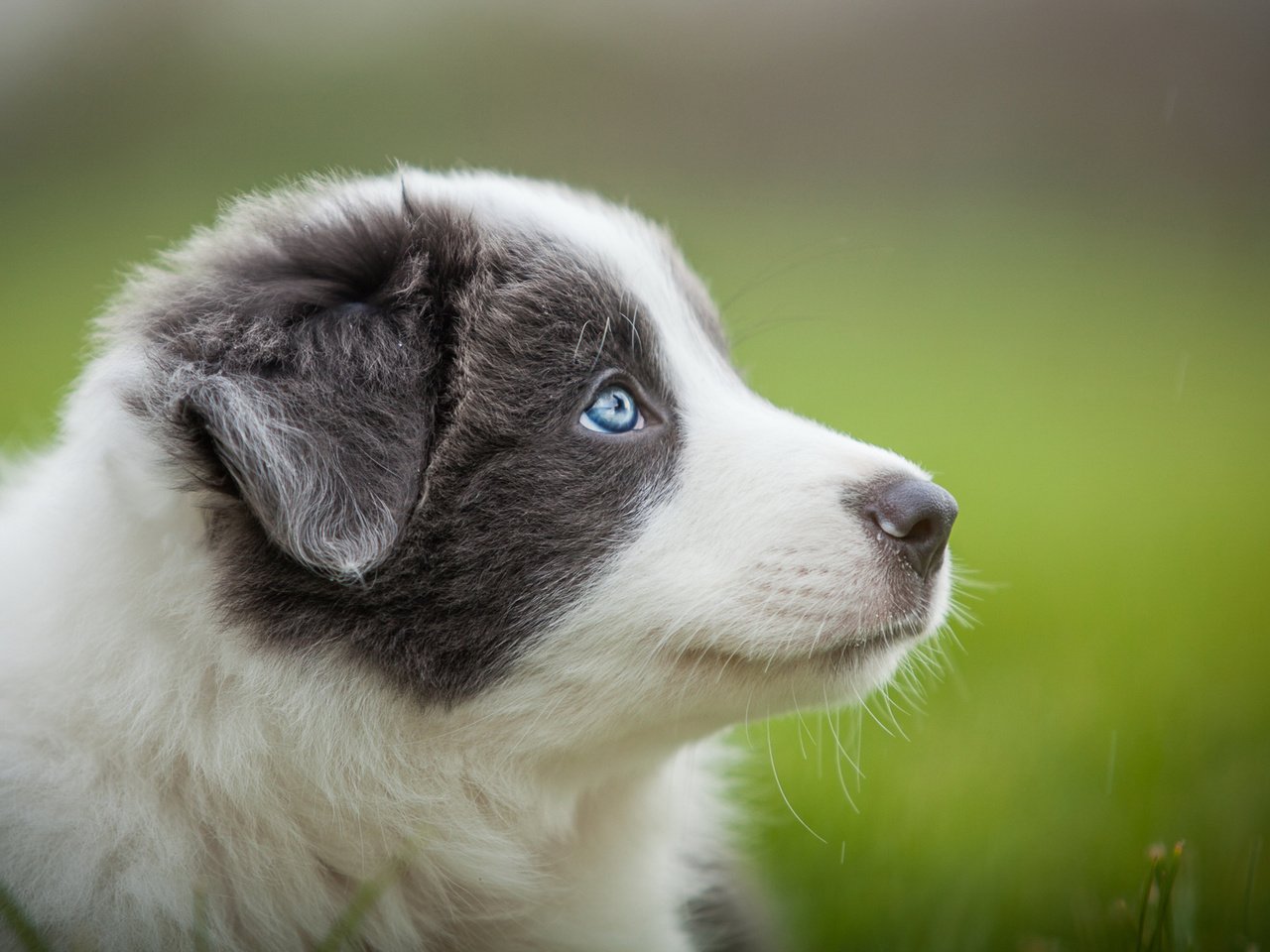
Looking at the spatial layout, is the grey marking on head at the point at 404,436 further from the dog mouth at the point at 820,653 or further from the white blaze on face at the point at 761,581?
the dog mouth at the point at 820,653

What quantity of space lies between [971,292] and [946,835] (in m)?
10.4

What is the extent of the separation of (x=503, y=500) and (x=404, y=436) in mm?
236

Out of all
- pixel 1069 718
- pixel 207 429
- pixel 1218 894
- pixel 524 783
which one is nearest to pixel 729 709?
pixel 524 783

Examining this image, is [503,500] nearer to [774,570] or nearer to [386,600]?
[386,600]

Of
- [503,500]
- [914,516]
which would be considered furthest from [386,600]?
[914,516]

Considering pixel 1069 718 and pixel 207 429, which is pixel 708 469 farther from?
pixel 1069 718

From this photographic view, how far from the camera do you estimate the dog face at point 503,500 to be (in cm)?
233

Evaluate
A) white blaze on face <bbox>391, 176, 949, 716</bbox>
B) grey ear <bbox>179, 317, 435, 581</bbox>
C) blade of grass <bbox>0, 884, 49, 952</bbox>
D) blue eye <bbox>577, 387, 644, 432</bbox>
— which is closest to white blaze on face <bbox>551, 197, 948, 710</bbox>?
white blaze on face <bbox>391, 176, 949, 716</bbox>

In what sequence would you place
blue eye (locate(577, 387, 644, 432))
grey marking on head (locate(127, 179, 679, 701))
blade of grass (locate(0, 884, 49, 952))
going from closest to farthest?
1. blade of grass (locate(0, 884, 49, 952))
2. grey marking on head (locate(127, 179, 679, 701))
3. blue eye (locate(577, 387, 644, 432))

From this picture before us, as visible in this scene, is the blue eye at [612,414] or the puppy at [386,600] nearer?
the puppy at [386,600]

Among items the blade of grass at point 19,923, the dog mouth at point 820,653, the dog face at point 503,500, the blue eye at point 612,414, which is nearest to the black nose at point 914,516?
the dog face at point 503,500

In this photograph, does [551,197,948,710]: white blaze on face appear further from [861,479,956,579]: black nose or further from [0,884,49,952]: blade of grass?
[0,884,49,952]: blade of grass

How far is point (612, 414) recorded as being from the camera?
2.65 metres

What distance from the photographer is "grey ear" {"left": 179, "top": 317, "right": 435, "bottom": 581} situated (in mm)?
2254
